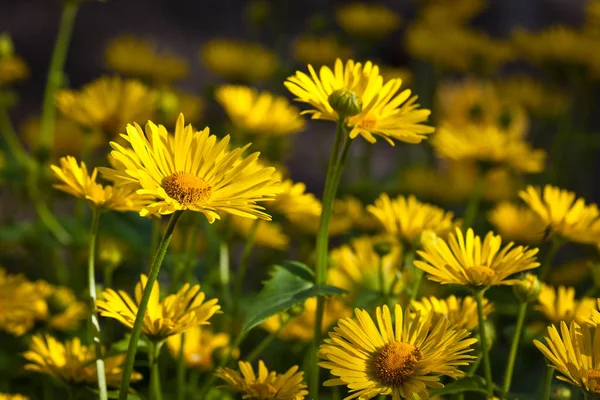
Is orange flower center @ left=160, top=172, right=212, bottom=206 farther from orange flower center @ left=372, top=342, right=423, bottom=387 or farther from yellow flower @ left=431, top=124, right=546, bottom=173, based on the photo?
yellow flower @ left=431, top=124, right=546, bottom=173

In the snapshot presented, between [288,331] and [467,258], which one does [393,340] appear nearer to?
[467,258]

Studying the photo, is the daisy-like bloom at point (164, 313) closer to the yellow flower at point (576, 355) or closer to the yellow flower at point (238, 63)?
the yellow flower at point (576, 355)

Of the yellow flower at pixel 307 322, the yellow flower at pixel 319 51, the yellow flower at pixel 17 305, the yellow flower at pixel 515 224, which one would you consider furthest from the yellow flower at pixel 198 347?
the yellow flower at pixel 319 51

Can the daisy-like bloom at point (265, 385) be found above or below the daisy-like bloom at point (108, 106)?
below

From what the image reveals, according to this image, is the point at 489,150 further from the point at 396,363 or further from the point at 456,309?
the point at 396,363

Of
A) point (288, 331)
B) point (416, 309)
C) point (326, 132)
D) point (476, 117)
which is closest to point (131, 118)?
point (288, 331)
